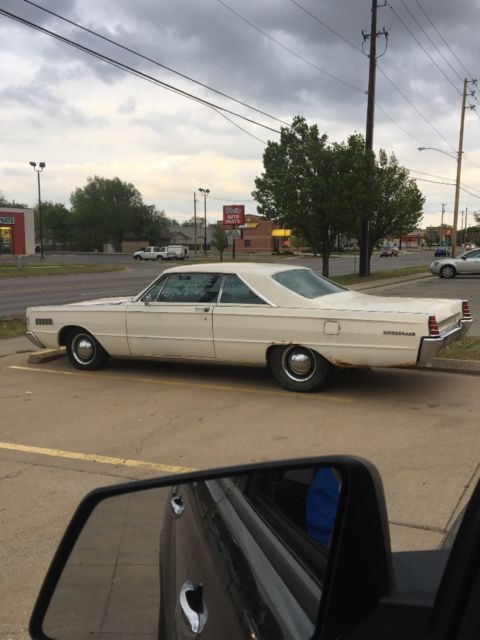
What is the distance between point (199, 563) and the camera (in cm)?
157

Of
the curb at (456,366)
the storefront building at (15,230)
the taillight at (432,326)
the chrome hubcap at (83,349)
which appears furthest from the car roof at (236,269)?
the storefront building at (15,230)

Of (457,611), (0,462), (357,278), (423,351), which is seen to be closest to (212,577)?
(457,611)

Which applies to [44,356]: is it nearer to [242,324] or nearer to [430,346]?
[242,324]

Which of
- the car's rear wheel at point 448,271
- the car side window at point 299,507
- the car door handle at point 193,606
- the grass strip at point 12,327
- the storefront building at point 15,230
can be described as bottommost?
the grass strip at point 12,327

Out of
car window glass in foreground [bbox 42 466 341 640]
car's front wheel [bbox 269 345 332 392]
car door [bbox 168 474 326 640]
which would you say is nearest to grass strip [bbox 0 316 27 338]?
car's front wheel [bbox 269 345 332 392]

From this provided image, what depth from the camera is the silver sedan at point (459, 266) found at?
3084 centimetres

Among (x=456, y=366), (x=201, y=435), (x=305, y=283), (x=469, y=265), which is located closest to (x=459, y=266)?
(x=469, y=265)

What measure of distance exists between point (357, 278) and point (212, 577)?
26.1 m

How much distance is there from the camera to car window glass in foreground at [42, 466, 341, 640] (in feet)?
4.38

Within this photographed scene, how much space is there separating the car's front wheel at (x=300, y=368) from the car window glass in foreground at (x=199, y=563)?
16.2ft

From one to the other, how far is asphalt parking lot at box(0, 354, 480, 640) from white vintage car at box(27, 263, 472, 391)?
40 cm

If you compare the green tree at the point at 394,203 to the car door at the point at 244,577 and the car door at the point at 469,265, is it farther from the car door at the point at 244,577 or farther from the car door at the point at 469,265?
the car door at the point at 244,577

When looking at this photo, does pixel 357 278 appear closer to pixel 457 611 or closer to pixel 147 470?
pixel 147 470

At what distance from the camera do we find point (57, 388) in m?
7.28
